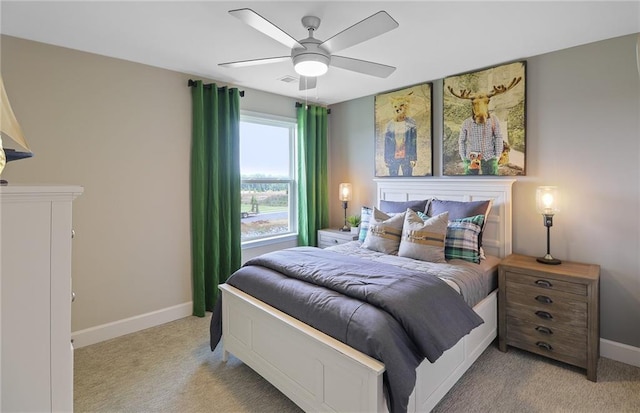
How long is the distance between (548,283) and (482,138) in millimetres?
1480

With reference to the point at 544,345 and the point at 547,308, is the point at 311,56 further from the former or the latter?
the point at 544,345

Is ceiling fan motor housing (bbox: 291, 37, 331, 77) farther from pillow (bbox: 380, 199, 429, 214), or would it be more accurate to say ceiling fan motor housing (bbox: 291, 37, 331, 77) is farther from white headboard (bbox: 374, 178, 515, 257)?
white headboard (bbox: 374, 178, 515, 257)

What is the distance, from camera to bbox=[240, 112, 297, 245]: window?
3957 millimetres

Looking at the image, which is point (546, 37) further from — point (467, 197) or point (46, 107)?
point (46, 107)

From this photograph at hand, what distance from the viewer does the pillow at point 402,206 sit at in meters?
3.36

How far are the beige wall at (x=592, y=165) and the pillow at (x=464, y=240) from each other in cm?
54

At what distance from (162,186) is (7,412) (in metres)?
2.34

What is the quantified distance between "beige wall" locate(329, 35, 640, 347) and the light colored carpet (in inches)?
26.2

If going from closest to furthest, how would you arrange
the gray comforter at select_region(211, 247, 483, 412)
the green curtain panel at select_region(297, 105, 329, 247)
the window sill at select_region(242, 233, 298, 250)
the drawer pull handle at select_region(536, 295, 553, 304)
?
the gray comforter at select_region(211, 247, 483, 412) → the drawer pull handle at select_region(536, 295, 553, 304) → the window sill at select_region(242, 233, 298, 250) → the green curtain panel at select_region(297, 105, 329, 247)

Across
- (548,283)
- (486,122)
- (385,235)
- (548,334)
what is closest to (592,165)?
(486,122)

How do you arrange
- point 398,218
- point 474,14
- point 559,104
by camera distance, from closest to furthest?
point 474,14 < point 559,104 < point 398,218

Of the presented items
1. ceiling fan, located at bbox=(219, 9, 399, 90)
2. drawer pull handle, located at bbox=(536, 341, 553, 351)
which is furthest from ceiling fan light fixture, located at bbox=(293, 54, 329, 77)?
drawer pull handle, located at bbox=(536, 341, 553, 351)

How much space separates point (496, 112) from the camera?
311cm

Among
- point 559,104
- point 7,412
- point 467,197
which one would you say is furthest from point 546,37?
point 7,412
